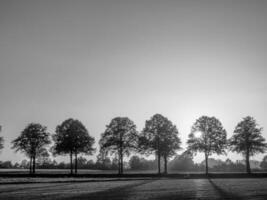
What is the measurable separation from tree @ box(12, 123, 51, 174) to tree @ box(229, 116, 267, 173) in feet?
150

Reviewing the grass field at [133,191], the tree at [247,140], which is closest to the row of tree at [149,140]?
the tree at [247,140]

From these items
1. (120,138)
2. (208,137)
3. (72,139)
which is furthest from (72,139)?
(208,137)

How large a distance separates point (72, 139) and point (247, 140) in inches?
1607

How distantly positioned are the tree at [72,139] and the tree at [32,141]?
4.13 m

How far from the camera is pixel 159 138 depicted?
191 ft

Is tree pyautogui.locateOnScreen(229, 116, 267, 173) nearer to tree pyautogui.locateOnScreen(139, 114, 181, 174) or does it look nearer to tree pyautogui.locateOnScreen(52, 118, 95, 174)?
tree pyautogui.locateOnScreen(139, 114, 181, 174)

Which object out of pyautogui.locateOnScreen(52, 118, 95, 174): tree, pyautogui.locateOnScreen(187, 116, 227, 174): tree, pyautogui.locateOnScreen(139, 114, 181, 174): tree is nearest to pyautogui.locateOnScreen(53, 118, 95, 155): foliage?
pyautogui.locateOnScreen(52, 118, 95, 174): tree

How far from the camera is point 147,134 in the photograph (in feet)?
195

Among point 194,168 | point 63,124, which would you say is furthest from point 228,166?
point 63,124

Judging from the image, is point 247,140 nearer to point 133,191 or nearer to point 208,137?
point 208,137

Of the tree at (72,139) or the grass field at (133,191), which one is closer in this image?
the grass field at (133,191)

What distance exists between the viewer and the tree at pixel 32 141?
60191 millimetres

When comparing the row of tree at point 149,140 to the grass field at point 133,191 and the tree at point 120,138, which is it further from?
the grass field at point 133,191

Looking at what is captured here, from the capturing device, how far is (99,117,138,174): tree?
58406mm
